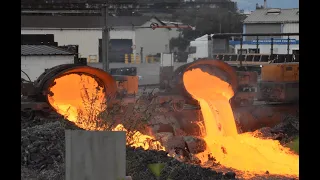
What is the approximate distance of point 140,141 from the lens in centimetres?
790

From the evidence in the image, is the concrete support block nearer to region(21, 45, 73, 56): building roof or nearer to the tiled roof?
region(21, 45, 73, 56): building roof

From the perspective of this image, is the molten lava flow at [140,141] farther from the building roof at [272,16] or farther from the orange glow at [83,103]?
the building roof at [272,16]

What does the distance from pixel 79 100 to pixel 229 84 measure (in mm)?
3182

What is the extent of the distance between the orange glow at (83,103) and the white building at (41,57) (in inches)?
186

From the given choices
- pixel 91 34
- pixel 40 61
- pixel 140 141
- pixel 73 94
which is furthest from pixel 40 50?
pixel 91 34

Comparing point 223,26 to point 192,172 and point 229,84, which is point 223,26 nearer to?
point 229,84

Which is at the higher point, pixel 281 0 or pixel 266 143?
pixel 281 0

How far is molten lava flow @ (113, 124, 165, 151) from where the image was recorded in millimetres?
7320

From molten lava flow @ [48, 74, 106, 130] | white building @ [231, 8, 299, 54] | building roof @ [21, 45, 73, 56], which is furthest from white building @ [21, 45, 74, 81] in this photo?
white building @ [231, 8, 299, 54]

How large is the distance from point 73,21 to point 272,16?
8337 mm

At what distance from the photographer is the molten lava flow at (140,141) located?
732 centimetres

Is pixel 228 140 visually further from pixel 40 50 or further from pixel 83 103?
pixel 40 50
